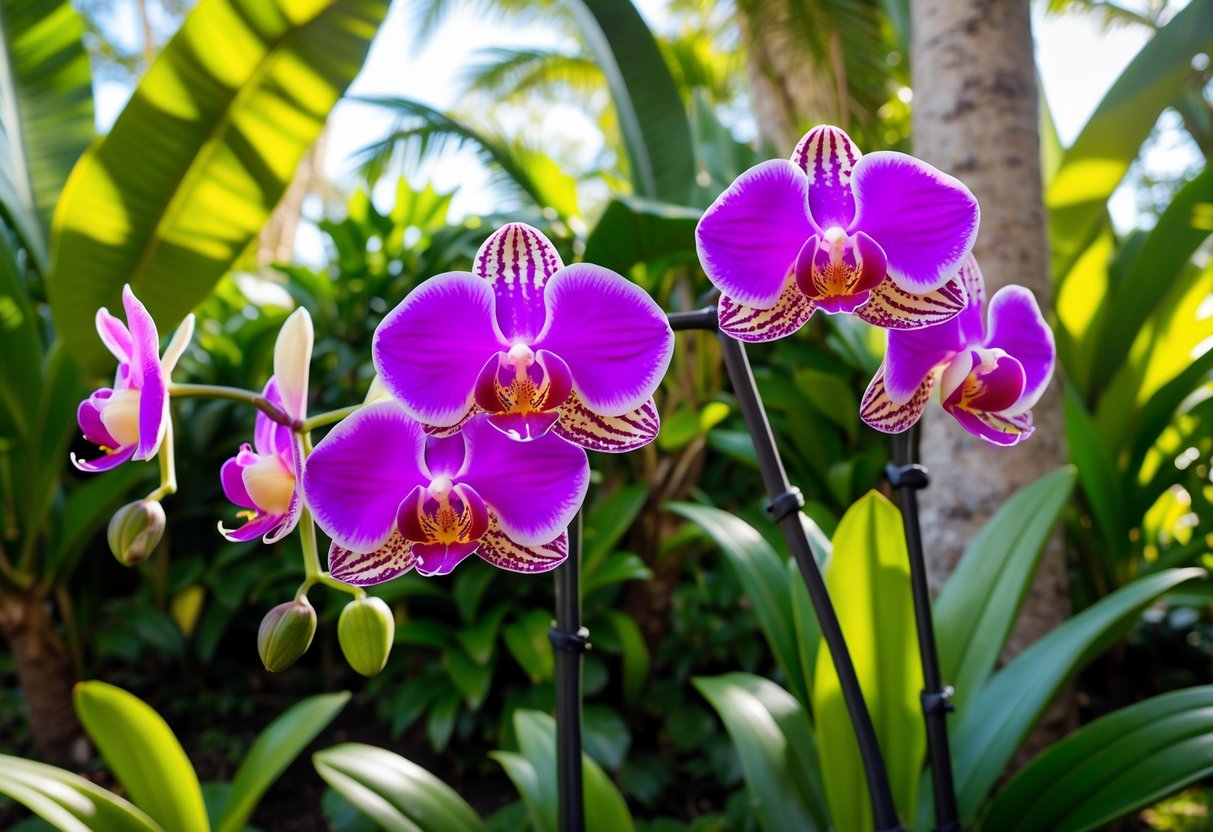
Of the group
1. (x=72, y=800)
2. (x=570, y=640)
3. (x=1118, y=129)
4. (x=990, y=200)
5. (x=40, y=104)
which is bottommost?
(x=72, y=800)

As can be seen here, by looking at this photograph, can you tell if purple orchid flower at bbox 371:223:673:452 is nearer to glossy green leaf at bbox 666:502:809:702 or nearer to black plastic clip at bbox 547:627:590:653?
black plastic clip at bbox 547:627:590:653

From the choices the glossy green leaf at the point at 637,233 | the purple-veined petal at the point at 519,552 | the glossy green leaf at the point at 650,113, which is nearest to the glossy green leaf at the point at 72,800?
the purple-veined petal at the point at 519,552

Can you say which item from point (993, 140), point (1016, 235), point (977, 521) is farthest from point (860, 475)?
point (993, 140)

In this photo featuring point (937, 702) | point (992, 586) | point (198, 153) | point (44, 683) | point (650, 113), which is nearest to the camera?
point (937, 702)

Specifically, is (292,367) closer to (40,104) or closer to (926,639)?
(926,639)

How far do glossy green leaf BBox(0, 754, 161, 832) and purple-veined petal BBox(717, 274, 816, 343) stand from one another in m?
0.69

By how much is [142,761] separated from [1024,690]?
884mm

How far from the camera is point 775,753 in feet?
2.52

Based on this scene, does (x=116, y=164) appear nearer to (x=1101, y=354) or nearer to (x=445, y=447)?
(x=445, y=447)

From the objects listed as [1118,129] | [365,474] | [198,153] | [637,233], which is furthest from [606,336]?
[1118,129]

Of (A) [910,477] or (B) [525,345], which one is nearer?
(B) [525,345]

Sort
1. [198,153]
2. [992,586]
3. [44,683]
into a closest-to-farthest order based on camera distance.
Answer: [992,586] → [198,153] → [44,683]

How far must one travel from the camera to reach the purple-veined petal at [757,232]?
386mm

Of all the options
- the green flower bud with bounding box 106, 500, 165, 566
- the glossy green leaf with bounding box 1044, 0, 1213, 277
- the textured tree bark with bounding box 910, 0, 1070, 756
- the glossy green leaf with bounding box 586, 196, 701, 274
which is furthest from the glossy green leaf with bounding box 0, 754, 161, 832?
the glossy green leaf with bounding box 1044, 0, 1213, 277
